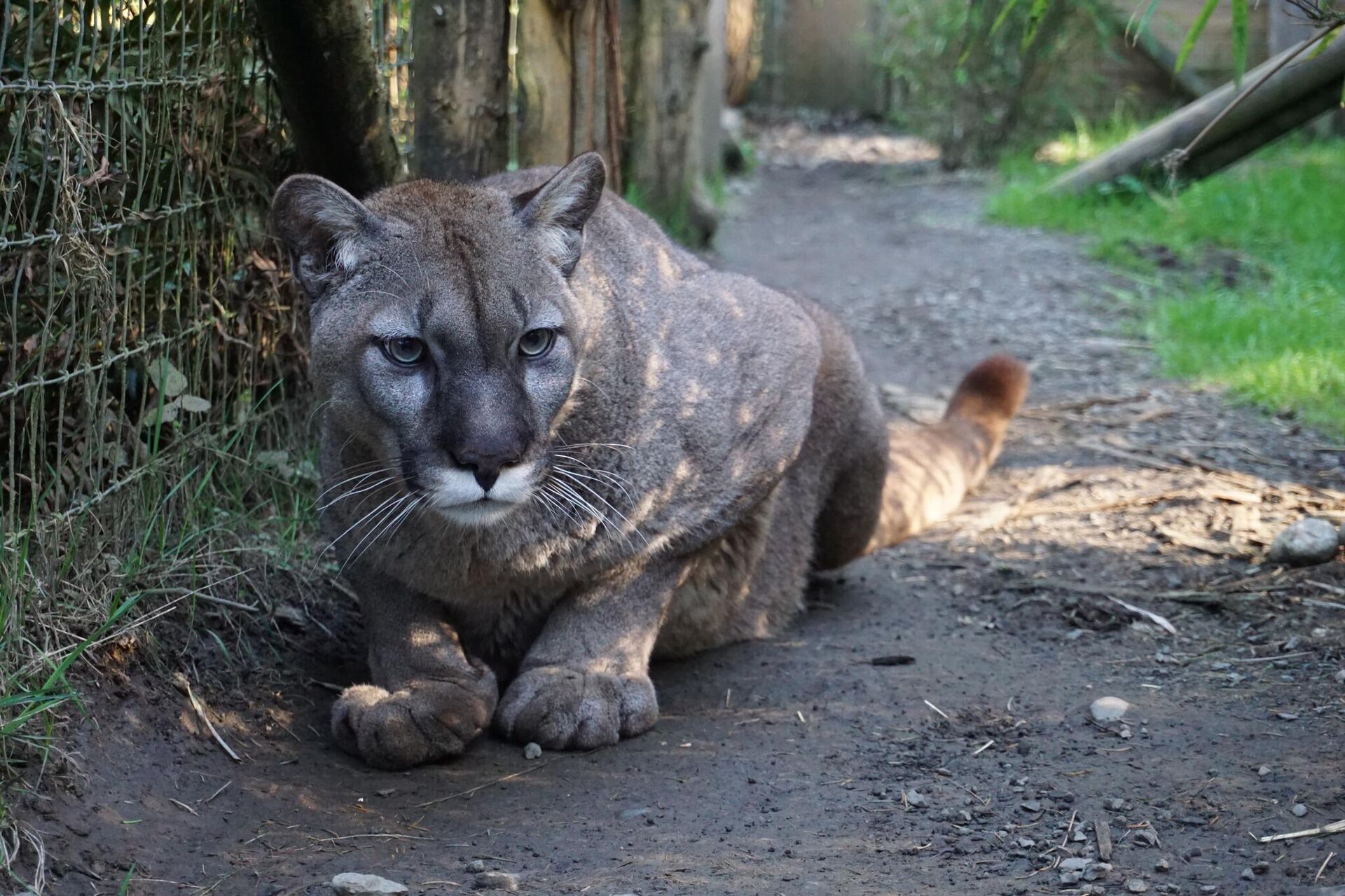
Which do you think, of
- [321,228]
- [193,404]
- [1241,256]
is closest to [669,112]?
[1241,256]

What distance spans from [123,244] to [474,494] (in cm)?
136

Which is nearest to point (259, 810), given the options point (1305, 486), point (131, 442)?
point (131, 442)

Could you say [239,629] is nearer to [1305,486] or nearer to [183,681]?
[183,681]

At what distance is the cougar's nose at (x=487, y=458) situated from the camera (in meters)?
3.13

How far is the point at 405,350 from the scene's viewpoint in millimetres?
3279

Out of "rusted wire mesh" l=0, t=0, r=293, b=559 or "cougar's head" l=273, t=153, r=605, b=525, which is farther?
"rusted wire mesh" l=0, t=0, r=293, b=559

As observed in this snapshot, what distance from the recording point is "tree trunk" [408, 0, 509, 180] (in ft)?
16.0

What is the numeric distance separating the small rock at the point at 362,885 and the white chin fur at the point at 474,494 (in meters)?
0.85

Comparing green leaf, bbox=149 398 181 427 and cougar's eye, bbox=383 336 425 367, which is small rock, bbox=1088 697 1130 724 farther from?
green leaf, bbox=149 398 181 427

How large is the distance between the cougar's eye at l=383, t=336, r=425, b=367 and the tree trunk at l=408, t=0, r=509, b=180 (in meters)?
1.77

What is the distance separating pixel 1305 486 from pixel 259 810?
3.92 meters

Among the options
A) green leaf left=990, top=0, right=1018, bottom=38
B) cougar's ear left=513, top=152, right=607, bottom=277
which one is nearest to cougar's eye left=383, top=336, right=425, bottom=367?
cougar's ear left=513, top=152, right=607, bottom=277

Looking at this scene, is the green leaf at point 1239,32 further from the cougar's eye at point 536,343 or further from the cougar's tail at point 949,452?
the cougar's tail at point 949,452

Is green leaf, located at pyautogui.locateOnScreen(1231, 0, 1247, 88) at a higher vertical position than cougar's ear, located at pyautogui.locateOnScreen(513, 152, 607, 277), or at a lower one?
higher
